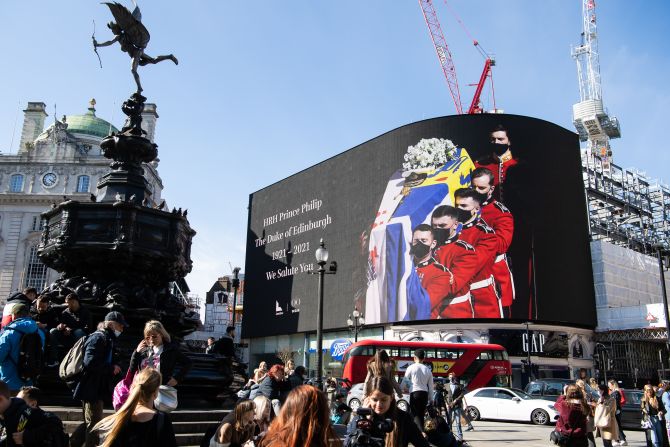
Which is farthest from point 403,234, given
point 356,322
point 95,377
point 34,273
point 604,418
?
point 95,377

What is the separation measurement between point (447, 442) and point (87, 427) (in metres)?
3.80

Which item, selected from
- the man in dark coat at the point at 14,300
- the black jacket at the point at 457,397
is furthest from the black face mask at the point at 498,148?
the man in dark coat at the point at 14,300

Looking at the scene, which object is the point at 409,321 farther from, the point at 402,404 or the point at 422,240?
the point at 402,404

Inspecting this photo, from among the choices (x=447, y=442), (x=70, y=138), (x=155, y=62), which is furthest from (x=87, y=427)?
(x=70, y=138)

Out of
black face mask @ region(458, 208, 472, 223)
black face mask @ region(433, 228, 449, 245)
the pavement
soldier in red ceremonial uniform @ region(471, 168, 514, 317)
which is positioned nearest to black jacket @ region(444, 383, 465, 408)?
the pavement

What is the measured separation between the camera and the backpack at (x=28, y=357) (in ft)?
21.3

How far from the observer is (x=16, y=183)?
63.3m

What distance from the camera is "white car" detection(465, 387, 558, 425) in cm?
2098

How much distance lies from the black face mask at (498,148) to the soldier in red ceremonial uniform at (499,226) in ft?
5.84

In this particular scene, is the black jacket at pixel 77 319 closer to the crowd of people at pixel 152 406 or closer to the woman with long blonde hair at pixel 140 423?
the crowd of people at pixel 152 406

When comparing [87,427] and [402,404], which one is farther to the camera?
[402,404]

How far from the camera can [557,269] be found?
46.8 meters

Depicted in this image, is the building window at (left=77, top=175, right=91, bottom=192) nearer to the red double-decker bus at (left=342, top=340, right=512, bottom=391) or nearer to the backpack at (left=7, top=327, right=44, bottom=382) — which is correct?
the red double-decker bus at (left=342, top=340, right=512, bottom=391)

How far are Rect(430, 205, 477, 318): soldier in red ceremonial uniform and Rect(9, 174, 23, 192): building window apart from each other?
1781 inches
